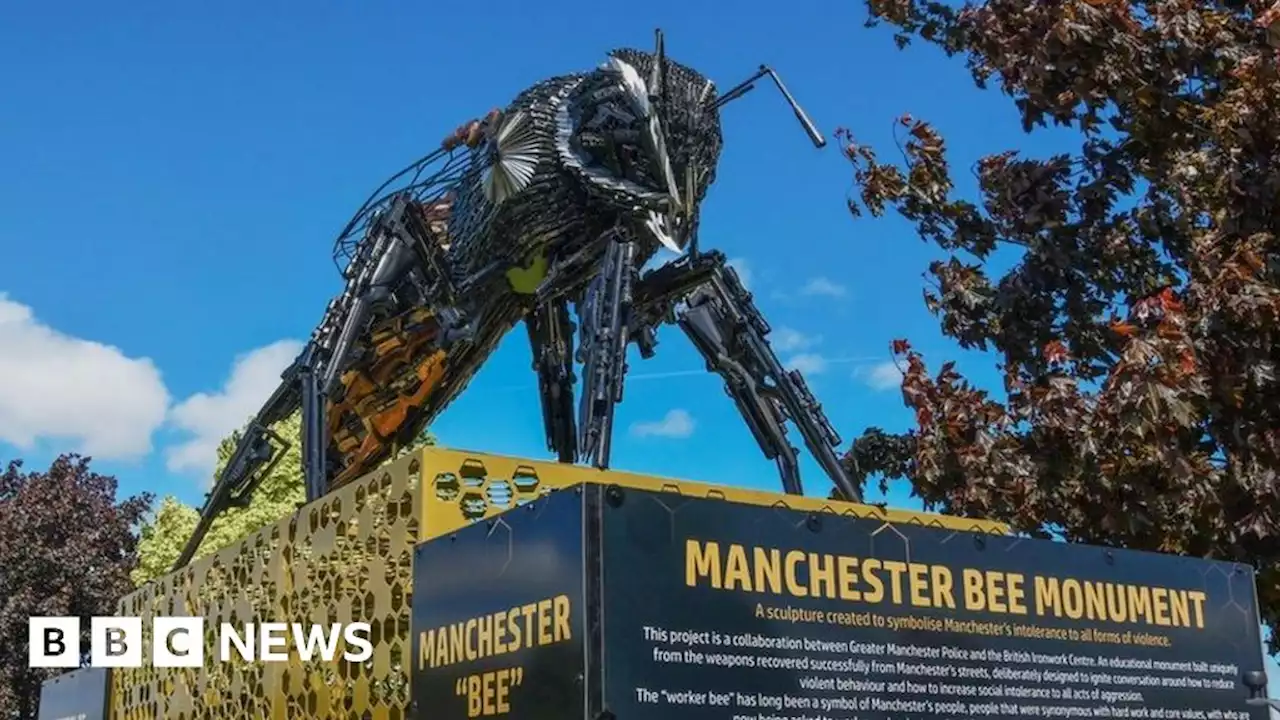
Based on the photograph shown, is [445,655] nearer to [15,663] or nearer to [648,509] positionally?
[648,509]

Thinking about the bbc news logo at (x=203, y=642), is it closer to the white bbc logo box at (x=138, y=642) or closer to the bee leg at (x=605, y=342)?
the white bbc logo box at (x=138, y=642)

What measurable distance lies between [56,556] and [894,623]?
2458 centimetres

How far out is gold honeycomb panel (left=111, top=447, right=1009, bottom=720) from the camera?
5.43m

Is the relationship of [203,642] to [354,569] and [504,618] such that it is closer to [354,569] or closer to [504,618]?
[354,569]

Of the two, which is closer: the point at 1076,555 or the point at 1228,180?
the point at 1076,555

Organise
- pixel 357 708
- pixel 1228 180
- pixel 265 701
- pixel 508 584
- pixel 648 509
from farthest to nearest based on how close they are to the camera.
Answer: pixel 1228 180, pixel 265 701, pixel 357 708, pixel 508 584, pixel 648 509

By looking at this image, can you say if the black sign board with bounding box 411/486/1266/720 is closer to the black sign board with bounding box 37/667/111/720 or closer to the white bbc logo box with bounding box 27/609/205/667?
the white bbc logo box with bounding box 27/609/205/667

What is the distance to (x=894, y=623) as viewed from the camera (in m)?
3.75

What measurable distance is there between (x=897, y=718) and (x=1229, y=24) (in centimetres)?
648

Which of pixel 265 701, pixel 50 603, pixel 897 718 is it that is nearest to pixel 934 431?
pixel 265 701

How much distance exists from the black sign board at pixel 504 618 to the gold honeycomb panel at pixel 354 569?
2.52ft

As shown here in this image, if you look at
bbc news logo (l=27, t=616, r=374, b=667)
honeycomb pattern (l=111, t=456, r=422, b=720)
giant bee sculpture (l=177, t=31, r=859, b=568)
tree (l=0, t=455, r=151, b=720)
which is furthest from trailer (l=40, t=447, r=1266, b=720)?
tree (l=0, t=455, r=151, b=720)

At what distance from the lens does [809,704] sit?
356cm

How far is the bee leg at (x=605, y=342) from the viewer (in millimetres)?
7641
